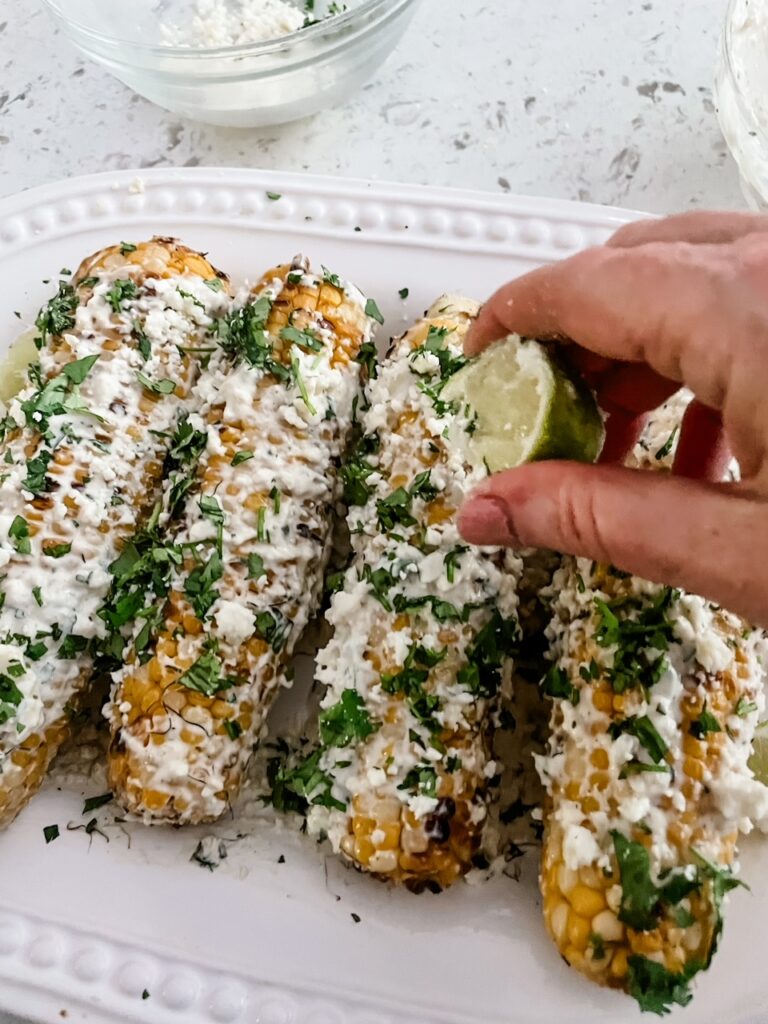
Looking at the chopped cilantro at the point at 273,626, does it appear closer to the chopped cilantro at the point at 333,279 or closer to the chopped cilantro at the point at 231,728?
the chopped cilantro at the point at 231,728

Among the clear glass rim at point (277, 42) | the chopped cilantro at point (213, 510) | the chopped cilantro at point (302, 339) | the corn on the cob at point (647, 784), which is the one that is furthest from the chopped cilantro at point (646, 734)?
the clear glass rim at point (277, 42)

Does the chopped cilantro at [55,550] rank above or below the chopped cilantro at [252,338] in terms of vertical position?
below

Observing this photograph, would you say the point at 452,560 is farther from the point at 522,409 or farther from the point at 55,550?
the point at 55,550

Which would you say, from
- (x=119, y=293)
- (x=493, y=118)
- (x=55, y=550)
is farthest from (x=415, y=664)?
(x=493, y=118)

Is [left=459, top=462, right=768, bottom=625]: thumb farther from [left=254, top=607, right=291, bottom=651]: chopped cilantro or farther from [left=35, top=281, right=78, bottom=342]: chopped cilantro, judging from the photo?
[left=35, top=281, right=78, bottom=342]: chopped cilantro

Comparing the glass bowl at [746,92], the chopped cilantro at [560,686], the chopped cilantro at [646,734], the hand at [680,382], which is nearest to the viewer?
the hand at [680,382]
